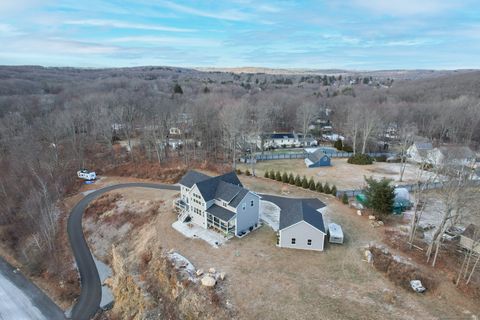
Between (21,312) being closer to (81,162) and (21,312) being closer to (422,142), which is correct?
(81,162)

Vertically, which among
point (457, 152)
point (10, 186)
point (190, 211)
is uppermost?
point (457, 152)

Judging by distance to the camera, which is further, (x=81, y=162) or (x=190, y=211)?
(x=81, y=162)

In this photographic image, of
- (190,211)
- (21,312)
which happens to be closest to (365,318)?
(190,211)

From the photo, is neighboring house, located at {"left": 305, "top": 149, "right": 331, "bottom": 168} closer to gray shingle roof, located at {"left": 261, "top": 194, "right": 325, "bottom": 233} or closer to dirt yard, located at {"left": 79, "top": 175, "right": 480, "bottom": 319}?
dirt yard, located at {"left": 79, "top": 175, "right": 480, "bottom": 319}

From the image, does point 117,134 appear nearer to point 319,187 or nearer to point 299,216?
point 319,187

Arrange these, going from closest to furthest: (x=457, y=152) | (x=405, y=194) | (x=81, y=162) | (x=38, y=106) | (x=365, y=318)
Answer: (x=365, y=318)
(x=405, y=194)
(x=457, y=152)
(x=81, y=162)
(x=38, y=106)

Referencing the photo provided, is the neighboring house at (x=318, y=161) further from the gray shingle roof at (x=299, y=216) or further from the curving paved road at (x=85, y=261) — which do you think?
the gray shingle roof at (x=299, y=216)

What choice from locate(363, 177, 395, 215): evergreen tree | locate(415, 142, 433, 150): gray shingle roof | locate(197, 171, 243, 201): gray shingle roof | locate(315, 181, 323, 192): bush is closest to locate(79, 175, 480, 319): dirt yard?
locate(363, 177, 395, 215): evergreen tree

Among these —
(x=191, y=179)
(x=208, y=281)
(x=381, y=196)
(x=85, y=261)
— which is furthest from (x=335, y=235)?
(x=85, y=261)
